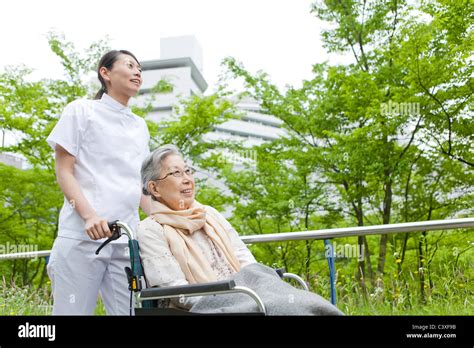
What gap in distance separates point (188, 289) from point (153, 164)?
2.14 feet

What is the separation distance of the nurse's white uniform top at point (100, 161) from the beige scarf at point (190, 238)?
134 millimetres

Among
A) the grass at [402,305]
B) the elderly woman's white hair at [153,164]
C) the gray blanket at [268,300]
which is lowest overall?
the grass at [402,305]

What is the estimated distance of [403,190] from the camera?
29.8 feet

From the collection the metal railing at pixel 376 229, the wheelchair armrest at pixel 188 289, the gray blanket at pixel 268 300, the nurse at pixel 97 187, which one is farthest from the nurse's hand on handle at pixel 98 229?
the metal railing at pixel 376 229

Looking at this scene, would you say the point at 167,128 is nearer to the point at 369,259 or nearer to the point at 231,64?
the point at 231,64

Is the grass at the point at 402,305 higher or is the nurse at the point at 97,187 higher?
the nurse at the point at 97,187

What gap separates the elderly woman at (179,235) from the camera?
6.09ft

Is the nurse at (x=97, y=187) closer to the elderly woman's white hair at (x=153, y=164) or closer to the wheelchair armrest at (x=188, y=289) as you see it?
the elderly woman's white hair at (x=153, y=164)

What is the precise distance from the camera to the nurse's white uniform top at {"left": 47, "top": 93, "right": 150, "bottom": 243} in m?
2.02

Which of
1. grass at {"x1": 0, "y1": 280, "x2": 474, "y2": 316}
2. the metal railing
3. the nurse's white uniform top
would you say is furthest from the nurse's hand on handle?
grass at {"x1": 0, "y1": 280, "x2": 474, "y2": 316}

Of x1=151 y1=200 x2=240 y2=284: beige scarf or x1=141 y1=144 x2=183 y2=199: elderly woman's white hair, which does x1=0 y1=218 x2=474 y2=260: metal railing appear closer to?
x1=151 y1=200 x2=240 y2=284: beige scarf

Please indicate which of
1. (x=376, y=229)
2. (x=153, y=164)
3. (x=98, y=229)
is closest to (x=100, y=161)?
(x=153, y=164)
